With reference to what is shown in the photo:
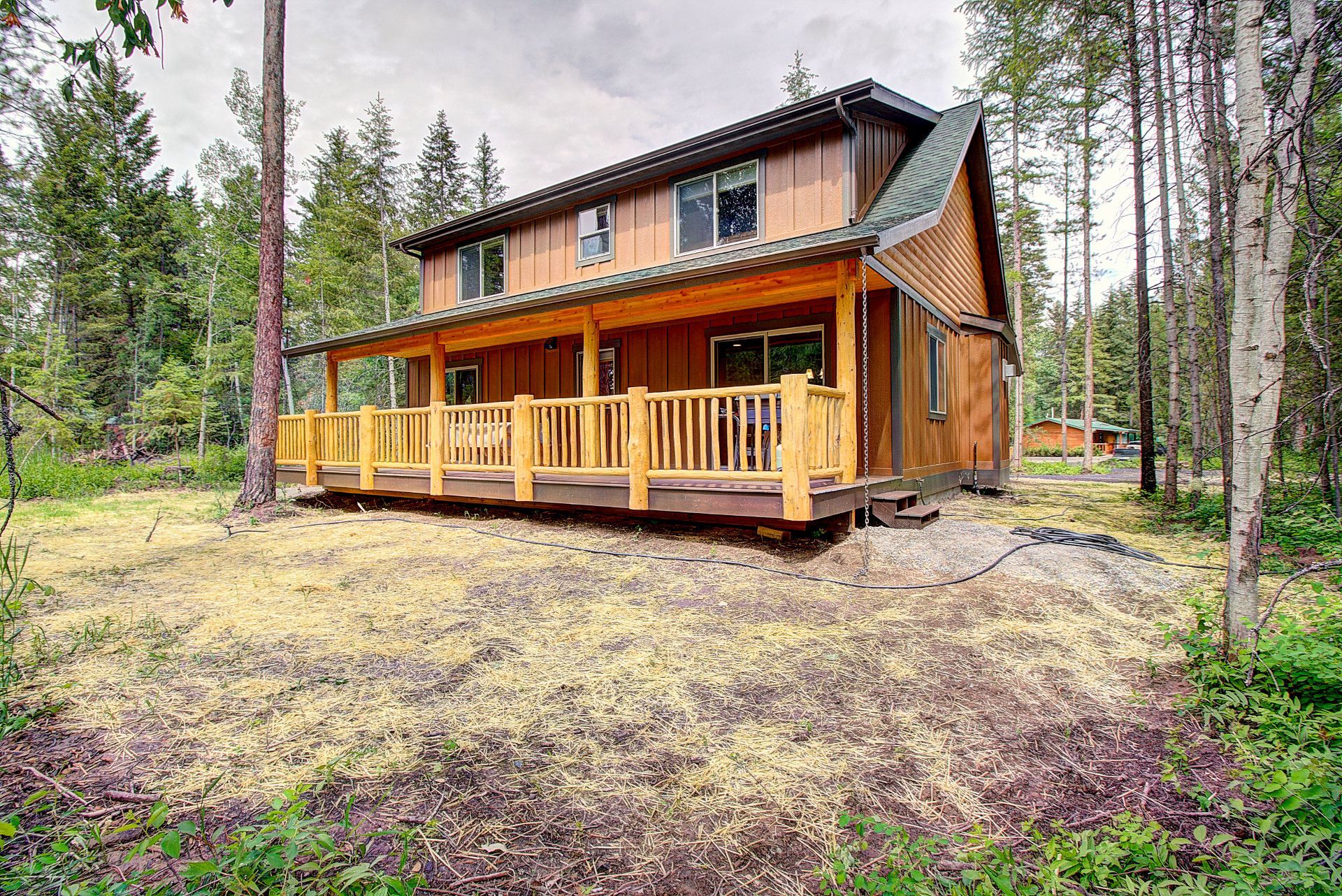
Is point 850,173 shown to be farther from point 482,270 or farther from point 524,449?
point 482,270

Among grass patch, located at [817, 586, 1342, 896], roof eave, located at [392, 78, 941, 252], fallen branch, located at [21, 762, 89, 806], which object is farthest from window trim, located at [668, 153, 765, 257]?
fallen branch, located at [21, 762, 89, 806]

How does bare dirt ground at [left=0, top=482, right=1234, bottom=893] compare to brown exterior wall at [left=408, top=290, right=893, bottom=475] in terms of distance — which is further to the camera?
brown exterior wall at [left=408, top=290, right=893, bottom=475]

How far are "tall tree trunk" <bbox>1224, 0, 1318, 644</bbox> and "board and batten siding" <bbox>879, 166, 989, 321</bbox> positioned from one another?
368 centimetres

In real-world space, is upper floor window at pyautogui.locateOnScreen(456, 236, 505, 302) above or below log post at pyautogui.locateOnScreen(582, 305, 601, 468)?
above

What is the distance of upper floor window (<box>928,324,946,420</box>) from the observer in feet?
27.7

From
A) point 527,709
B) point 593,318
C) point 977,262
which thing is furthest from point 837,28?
point 527,709

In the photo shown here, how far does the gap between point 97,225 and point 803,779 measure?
111 feet

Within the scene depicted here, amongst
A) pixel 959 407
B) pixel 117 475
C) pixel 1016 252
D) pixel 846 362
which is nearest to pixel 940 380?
pixel 959 407

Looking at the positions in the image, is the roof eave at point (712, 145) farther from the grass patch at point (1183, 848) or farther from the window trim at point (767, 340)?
the grass patch at point (1183, 848)

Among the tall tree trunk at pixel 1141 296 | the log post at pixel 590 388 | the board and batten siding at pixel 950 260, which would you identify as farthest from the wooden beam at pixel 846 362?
the tall tree trunk at pixel 1141 296

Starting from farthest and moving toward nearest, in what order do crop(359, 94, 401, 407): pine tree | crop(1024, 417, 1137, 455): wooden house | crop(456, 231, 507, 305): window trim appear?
1. crop(1024, 417, 1137, 455): wooden house
2. crop(359, 94, 401, 407): pine tree
3. crop(456, 231, 507, 305): window trim

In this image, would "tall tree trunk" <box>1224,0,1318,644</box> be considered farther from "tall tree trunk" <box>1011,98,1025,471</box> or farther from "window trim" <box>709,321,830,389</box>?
"tall tree trunk" <box>1011,98,1025,471</box>

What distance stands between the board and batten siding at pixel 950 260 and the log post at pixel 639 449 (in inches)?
128

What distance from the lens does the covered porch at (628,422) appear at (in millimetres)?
5355
